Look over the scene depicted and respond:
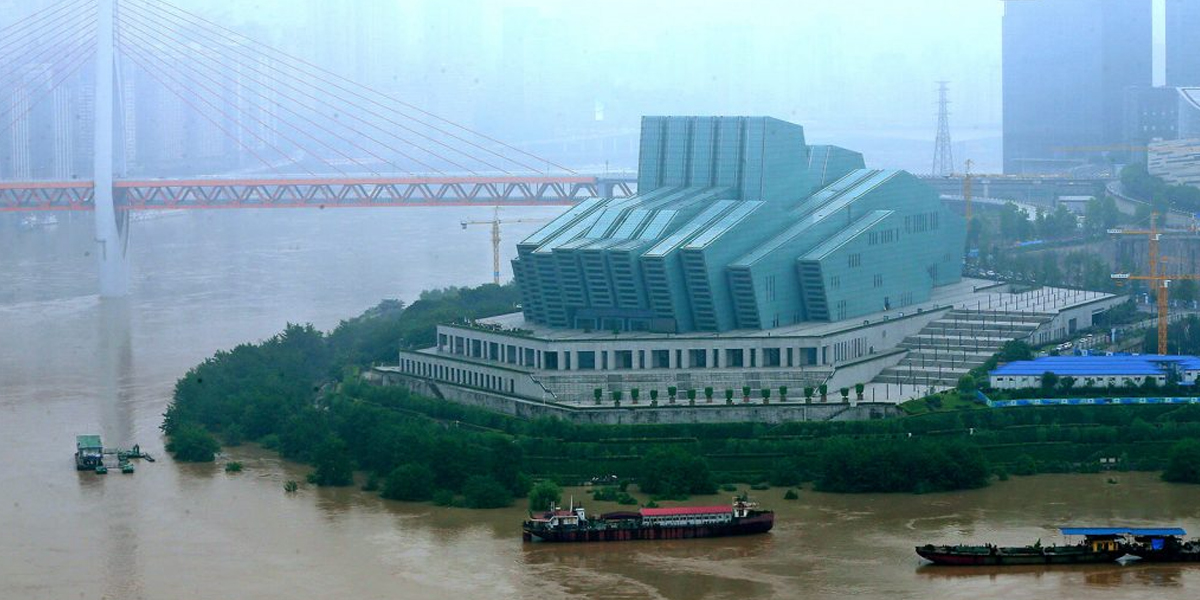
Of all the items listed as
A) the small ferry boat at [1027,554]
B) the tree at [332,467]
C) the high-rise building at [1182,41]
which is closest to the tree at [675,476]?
the tree at [332,467]

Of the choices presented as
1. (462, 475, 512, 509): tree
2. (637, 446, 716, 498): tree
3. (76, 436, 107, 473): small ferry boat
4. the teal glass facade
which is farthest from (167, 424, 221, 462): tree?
(637, 446, 716, 498): tree

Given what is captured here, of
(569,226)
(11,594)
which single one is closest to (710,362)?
(569,226)

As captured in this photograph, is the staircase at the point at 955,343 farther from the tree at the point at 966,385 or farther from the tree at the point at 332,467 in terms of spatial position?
the tree at the point at 332,467

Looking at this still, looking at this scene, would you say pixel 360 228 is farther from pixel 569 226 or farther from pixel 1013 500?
pixel 1013 500

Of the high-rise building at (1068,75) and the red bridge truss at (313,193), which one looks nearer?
the red bridge truss at (313,193)

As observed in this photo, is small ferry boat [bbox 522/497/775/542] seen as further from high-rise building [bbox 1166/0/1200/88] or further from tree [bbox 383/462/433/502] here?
high-rise building [bbox 1166/0/1200/88]
